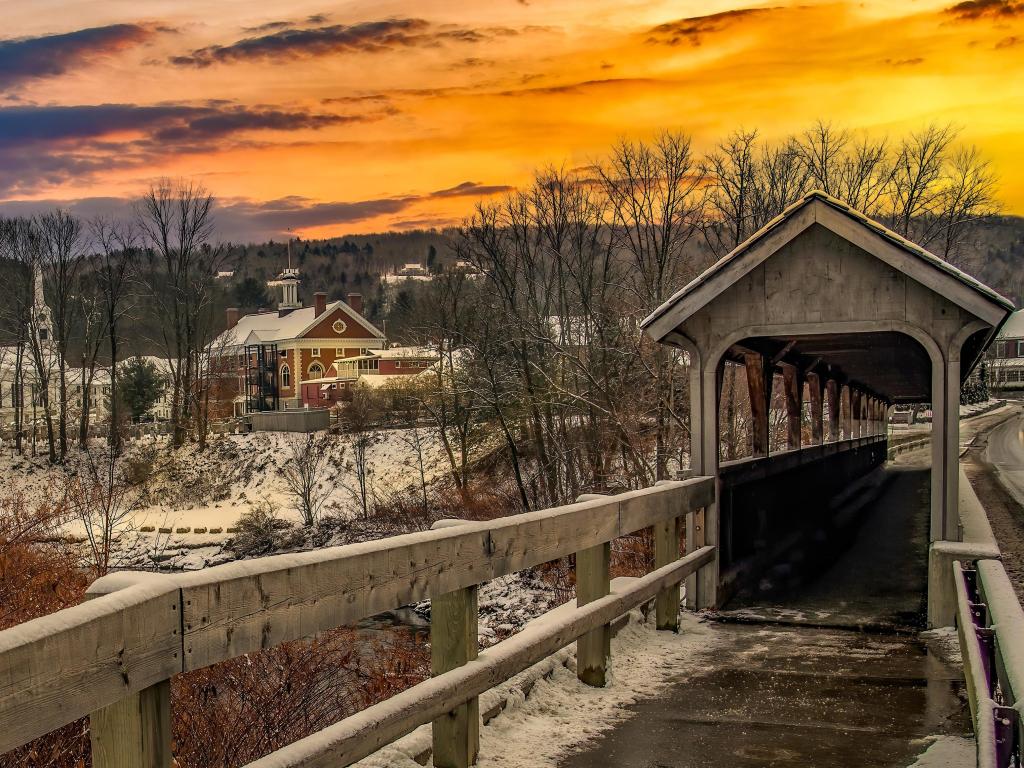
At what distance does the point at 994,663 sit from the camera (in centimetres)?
529

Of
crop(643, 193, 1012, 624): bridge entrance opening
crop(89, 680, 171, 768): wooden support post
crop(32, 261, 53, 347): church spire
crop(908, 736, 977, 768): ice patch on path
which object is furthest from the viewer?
crop(32, 261, 53, 347): church spire

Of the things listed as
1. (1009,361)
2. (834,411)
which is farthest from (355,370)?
(1009,361)

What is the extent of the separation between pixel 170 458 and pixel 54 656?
5337cm

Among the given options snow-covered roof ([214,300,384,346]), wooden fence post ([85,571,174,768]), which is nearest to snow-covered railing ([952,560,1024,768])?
wooden fence post ([85,571,174,768])

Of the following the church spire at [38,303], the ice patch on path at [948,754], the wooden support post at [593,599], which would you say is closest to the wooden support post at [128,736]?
the wooden support post at [593,599]

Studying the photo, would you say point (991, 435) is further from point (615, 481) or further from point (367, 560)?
point (367, 560)

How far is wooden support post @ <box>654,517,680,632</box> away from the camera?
7855 mm

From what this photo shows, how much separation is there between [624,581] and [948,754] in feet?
7.64

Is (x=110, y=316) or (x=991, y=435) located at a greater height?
(x=110, y=316)

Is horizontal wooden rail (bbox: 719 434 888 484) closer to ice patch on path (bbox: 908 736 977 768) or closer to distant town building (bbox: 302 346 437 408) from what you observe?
ice patch on path (bbox: 908 736 977 768)

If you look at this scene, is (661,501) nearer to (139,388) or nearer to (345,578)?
(345,578)

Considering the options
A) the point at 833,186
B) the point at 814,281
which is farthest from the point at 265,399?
the point at 814,281

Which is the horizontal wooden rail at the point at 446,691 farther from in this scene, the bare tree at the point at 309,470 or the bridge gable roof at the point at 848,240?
the bare tree at the point at 309,470

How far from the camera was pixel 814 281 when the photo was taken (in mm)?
9312
